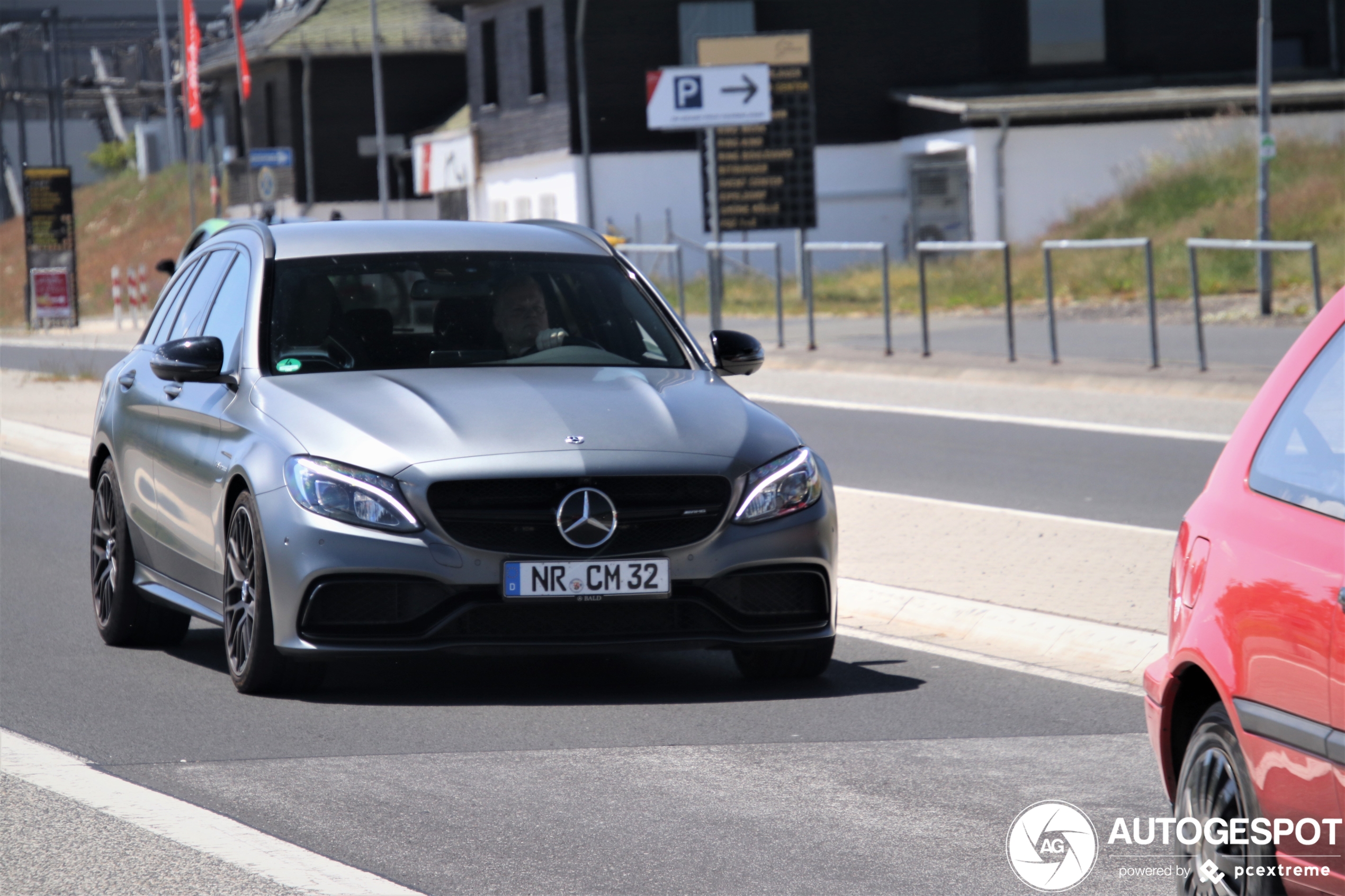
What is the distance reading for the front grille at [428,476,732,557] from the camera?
6867 mm

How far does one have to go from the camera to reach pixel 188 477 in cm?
785

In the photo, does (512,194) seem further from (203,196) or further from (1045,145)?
(203,196)

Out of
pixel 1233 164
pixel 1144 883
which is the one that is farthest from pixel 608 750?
pixel 1233 164

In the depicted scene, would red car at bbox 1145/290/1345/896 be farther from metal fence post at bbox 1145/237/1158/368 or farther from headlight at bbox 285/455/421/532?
metal fence post at bbox 1145/237/1158/368

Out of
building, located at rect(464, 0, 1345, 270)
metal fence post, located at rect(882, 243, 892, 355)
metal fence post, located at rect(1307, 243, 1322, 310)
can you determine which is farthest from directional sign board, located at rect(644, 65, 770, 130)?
building, located at rect(464, 0, 1345, 270)

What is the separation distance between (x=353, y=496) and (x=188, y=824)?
64.8 inches

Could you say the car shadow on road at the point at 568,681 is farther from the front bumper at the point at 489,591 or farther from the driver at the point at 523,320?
the driver at the point at 523,320

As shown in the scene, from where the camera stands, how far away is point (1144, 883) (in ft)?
16.2

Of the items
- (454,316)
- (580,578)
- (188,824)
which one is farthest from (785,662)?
(188,824)

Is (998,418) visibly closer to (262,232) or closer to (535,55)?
(262,232)

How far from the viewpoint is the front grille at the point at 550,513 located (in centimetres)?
687

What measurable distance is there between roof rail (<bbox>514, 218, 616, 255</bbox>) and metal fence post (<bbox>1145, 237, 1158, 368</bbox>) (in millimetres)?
12589

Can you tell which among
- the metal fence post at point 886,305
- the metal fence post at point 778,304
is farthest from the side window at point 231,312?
the metal fence post at point 778,304

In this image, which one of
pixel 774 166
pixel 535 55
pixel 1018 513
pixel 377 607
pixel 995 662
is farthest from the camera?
pixel 535 55
